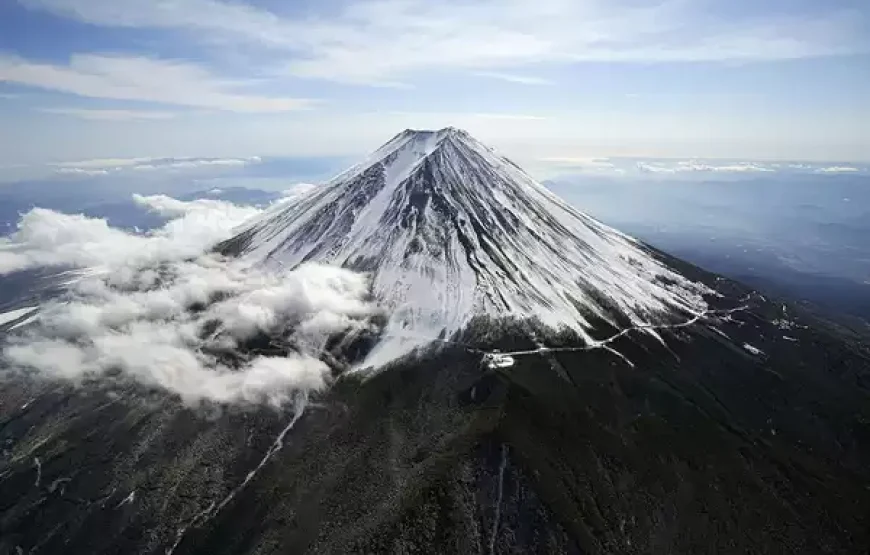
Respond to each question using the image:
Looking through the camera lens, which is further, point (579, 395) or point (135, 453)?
point (579, 395)

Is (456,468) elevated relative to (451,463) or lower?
lower

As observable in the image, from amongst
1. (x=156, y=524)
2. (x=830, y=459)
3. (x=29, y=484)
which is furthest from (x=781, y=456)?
(x=29, y=484)

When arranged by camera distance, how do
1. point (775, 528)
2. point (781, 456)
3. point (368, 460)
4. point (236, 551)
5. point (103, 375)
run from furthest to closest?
point (103, 375) < point (781, 456) < point (368, 460) < point (775, 528) < point (236, 551)

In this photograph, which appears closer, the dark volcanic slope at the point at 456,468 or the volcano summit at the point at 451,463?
the dark volcanic slope at the point at 456,468

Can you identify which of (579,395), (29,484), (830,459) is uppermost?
(579,395)

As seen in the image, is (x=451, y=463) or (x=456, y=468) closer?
(x=456, y=468)

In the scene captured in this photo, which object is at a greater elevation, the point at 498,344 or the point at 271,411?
the point at 498,344

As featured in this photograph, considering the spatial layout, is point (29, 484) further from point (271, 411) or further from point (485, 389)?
point (485, 389)

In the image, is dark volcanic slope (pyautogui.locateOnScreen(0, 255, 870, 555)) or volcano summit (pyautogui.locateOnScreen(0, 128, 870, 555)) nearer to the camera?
dark volcanic slope (pyautogui.locateOnScreen(0, 255, 870, 555))
